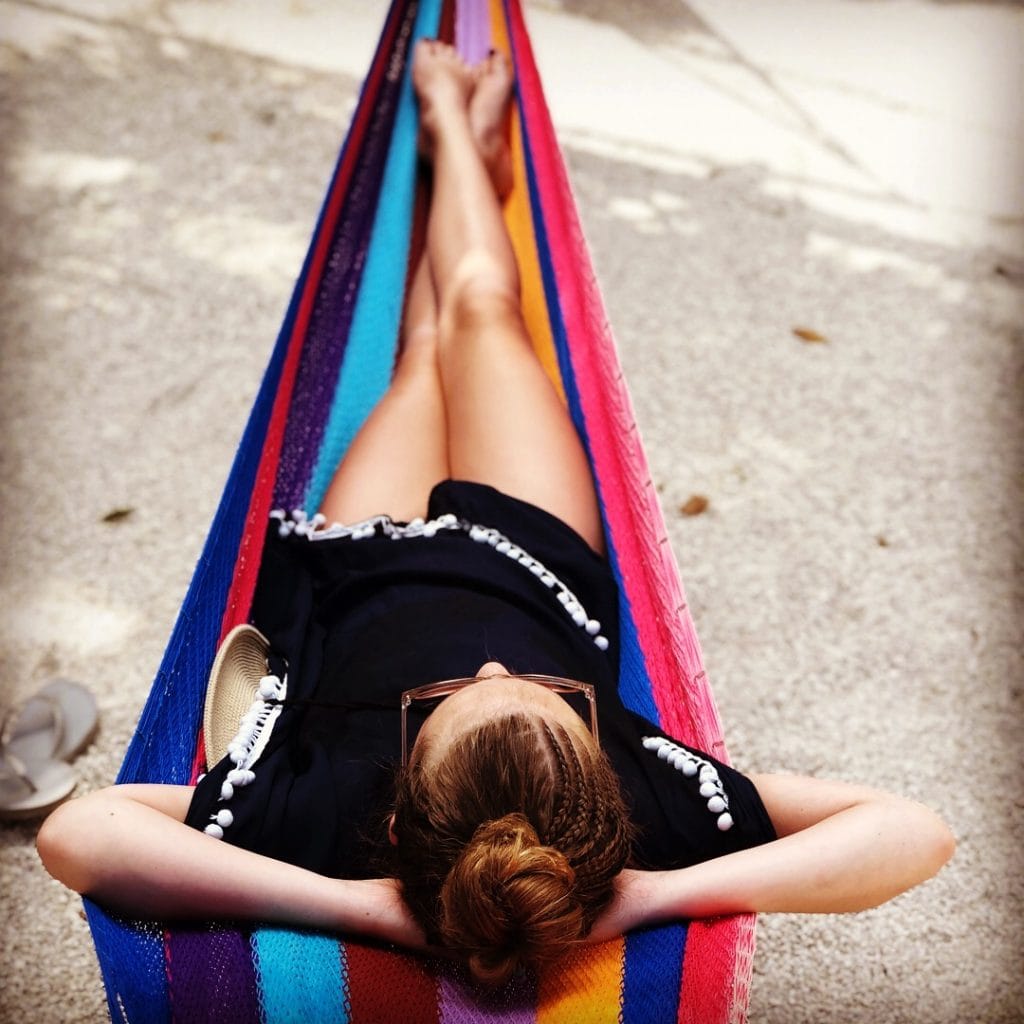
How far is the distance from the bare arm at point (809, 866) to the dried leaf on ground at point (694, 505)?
0.91m

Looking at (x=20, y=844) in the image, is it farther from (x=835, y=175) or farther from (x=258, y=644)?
(x=835, y=175)

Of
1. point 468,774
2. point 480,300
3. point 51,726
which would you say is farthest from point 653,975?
point 480,300

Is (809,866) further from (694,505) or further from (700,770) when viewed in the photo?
(694,505)

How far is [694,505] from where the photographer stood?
6.92 feet

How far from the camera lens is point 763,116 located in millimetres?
3195

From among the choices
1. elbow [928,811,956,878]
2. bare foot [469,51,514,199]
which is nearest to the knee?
bare foot [469,51,514,199]

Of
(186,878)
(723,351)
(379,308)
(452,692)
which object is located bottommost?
(186,878)

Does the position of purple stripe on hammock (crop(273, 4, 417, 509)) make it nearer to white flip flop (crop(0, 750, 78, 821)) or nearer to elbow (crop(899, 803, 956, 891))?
white flip flop (crop(0, 750, 78, 821))

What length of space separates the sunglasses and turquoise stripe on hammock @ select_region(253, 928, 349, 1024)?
20 centimetres

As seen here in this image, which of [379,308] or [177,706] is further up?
[379,308]

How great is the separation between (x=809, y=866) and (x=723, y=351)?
1.53 metres

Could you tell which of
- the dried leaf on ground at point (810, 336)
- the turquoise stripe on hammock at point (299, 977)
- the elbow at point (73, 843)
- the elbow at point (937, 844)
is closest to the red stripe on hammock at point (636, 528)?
the elbow at point (937, 844)

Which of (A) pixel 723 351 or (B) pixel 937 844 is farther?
(A) pixel 723 351

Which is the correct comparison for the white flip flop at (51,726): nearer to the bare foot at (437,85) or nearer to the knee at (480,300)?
the knee at (480,300)
